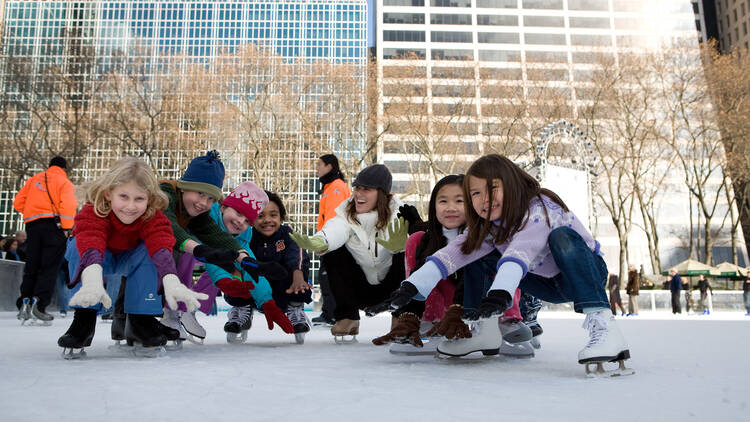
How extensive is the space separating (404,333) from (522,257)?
23.7 inches

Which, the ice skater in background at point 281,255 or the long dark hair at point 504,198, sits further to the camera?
the ice skater in background at point 281,255

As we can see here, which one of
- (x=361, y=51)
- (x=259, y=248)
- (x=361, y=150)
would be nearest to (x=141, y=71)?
(x=361, y=150)

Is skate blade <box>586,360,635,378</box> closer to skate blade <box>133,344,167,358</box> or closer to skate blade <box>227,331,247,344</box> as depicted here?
skate blade <box>133,344,167,358</box>

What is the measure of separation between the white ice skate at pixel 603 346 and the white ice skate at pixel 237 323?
2.15 meters

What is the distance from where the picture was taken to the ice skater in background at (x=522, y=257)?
1770 mm

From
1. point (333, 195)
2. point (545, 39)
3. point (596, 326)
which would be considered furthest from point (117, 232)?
point (545, 39)

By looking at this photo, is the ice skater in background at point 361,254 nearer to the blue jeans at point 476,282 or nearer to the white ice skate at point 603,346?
the blue jeans at point 476,282

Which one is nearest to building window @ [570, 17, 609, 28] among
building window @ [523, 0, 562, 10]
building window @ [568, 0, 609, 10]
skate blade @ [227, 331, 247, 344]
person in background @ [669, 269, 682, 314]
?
building window @ [568, 0, 609, 10]

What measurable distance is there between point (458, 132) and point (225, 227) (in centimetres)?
1998

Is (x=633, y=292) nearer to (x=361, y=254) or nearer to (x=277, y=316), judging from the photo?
(x=361, y=254)

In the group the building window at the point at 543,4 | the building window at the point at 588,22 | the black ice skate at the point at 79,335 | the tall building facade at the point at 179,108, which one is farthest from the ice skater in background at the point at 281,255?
the building window at the point at 588,22

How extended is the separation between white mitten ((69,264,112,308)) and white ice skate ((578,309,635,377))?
1742 mm

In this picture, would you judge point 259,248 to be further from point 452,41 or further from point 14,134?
point 452,41

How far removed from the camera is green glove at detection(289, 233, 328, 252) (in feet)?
9.36
